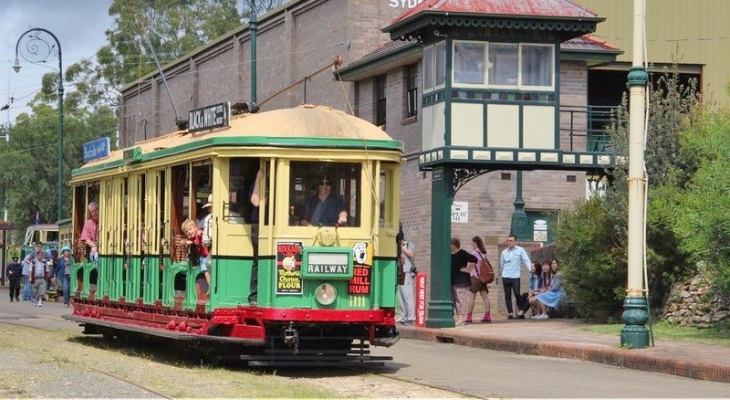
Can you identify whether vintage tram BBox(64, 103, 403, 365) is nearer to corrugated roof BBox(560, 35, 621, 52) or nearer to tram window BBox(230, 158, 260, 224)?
tram window BBox(230, 158, 260, 224)

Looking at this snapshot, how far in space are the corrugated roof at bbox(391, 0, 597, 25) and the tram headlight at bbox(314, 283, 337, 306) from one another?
430 inches

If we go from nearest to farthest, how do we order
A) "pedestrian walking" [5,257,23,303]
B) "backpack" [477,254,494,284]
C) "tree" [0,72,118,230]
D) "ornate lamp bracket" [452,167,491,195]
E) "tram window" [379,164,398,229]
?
"tram window" [379,164,398,229] → "ornate lamp bracket" [452,167,491,195] → "backpack" [477,254,494,284] → "pedestrian walking" [5,257,23,303] → "tree" [0,72,118,230]

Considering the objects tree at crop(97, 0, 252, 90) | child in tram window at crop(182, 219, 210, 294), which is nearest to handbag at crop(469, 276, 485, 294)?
child in tram window at crop(182, 219, 210, 294)

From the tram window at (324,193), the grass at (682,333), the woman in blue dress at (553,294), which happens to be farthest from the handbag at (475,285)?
the tram window at (324,193)

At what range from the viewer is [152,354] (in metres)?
18.7

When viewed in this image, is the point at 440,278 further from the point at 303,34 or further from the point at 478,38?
the point at 303,34

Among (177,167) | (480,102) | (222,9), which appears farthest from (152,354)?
(222,9)

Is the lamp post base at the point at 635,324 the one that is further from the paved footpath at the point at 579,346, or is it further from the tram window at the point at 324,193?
the tram window at the point at 324,193

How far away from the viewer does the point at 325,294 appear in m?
15.5

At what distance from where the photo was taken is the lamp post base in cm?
1881

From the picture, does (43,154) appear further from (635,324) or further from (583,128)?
(635,324)

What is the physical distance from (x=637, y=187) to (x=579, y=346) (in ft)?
7.69

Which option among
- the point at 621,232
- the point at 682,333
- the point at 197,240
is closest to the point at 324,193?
the point at 197,240

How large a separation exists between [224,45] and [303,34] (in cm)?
755
